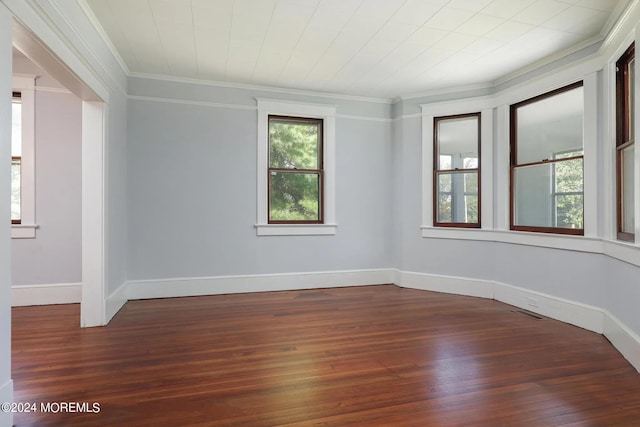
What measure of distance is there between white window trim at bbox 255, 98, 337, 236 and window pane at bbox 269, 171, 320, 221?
0.42 feet

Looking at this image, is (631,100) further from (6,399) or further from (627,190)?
(6,399)

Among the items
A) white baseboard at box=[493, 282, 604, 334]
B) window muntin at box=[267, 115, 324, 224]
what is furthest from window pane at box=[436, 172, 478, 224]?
window muntin at box=[267, 115, 324, 224]

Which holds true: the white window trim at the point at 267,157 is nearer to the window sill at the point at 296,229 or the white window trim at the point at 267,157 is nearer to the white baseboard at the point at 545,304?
the window sill at the point at 296,229

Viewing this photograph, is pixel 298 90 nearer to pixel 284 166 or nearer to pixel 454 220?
pixel 284 166

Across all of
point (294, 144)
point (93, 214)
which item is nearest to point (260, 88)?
point (294, 144)

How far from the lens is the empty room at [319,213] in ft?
7.50

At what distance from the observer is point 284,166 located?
511cm

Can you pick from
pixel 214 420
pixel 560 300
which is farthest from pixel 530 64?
pixel 214 420

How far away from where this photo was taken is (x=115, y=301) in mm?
3896

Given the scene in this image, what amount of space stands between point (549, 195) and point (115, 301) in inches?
191

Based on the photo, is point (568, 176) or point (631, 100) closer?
point (631, 100)

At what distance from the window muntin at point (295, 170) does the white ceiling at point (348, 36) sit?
690 millimetres

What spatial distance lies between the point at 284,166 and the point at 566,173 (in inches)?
131

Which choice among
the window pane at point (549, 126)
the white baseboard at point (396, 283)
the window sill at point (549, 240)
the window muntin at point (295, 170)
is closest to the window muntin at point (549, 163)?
the window pane at point (549, 126)
